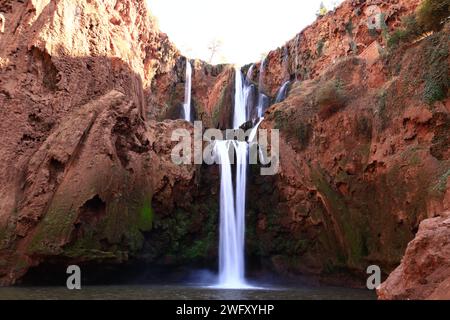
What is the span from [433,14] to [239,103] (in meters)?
15.7

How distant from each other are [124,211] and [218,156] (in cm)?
522

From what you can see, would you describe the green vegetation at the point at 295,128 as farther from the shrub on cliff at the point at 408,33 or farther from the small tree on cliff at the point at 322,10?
the small tree on cliff at the point at 322,10

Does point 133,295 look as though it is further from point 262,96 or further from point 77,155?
point 262,96

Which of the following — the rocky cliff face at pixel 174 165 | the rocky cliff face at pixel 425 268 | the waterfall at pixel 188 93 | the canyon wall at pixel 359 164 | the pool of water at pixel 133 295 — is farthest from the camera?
the waterfall at pixel 188 93

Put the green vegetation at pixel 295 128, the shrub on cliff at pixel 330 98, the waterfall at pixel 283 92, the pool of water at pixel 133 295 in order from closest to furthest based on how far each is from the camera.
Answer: the pool of water at pixel 133 295 → the shrub on cliff at pixel 330 98 → the green vegetation at pixel 295 128 → the waterfall at pixel 283 92

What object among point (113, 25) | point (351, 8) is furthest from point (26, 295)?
point (351, 8)

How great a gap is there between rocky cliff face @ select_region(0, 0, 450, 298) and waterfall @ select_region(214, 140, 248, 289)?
44 centimetres

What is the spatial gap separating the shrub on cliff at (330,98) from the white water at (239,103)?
32.3ft

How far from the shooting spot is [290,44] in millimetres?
→ 30078

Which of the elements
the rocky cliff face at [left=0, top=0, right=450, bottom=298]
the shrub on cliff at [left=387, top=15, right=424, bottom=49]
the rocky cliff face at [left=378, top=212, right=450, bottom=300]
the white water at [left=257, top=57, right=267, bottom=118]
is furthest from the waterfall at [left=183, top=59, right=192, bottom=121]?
the rocky cliff face at [left=378, top=212, right=450, bottom=300]

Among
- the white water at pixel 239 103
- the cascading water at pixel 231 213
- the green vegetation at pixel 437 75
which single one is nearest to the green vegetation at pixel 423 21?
the green vegetation at pixel 437 75

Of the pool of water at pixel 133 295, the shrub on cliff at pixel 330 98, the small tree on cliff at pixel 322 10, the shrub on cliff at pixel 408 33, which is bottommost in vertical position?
the pool of water at pixel 133 295

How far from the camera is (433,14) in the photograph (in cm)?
1518

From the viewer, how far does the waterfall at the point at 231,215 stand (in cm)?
1780
